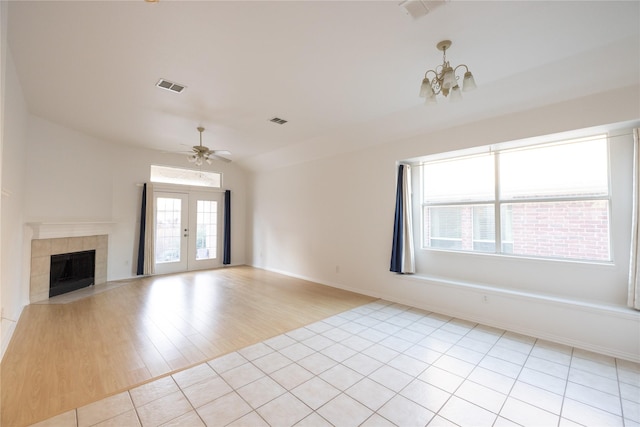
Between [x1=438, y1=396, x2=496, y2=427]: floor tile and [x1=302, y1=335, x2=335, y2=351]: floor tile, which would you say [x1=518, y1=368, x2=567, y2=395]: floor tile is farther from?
[x1=302, y1=335, x2=335, y2=351]: floor tile

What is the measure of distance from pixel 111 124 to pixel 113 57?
246 centimetres

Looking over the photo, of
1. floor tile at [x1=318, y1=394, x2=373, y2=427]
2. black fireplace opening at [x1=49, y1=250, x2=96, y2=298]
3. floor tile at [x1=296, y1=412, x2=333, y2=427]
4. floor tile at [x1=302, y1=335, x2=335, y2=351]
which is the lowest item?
floor tile at [x1=296, y1=412, x2=333, y2=427]

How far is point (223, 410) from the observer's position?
2012 mm

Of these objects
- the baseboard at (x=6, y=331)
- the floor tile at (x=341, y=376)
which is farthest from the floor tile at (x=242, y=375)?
the baseboard at (x=6, y=331)

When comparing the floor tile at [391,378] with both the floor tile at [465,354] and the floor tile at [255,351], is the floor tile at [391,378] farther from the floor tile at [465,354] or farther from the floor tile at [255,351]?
the floor tile at [255,351]

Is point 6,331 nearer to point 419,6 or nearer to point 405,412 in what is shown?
point 405,412

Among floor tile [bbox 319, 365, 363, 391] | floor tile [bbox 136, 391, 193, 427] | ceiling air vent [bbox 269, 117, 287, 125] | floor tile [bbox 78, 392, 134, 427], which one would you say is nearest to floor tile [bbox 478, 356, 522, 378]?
floor tile [bbox 319, 365, 363, 391]

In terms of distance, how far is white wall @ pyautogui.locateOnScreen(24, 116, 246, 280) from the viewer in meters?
4.55

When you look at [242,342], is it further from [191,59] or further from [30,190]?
[30,190]

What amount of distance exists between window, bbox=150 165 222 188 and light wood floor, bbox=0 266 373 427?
2.52m

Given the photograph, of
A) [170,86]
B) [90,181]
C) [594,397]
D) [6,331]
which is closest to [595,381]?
[594,397]

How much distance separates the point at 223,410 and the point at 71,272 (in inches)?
199

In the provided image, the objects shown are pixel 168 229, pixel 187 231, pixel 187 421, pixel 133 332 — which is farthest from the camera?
pixel 187 231

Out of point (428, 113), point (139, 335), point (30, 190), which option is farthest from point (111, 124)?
point (428, 113)
